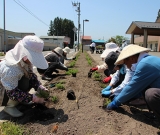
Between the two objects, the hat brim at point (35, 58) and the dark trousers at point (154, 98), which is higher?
the hat brim at point (35, 58)

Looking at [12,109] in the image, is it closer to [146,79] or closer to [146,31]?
[146,79]

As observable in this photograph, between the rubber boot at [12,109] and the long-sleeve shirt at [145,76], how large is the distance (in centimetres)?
153

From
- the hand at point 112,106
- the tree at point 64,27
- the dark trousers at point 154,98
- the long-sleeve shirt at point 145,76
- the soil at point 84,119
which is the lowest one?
the soil at point 84,119

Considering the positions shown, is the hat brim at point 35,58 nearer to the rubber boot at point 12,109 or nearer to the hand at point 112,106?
the rubber boot at point 12,109

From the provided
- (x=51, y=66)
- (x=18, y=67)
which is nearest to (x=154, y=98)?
(x=18, y=67)

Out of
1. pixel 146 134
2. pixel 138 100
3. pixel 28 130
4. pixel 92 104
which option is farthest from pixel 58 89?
pixel 146 134

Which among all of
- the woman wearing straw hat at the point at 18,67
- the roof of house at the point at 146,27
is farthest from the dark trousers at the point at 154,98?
the roof of house at the point at 146,27

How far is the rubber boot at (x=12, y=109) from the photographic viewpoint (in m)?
2.80

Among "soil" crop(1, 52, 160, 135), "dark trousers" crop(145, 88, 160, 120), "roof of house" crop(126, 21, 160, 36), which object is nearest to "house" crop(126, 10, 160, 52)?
"roof of house" crop(126, 21, 160, 36)

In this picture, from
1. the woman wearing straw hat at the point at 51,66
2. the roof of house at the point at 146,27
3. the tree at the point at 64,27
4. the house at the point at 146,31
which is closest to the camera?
the woman wearing straw hat at the point at 51,66

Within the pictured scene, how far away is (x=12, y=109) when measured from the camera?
2.86 m

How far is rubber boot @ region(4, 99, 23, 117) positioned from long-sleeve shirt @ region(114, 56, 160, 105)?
1.53 metres

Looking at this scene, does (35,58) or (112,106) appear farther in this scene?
(112,106)

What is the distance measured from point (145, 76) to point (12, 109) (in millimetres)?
1864
